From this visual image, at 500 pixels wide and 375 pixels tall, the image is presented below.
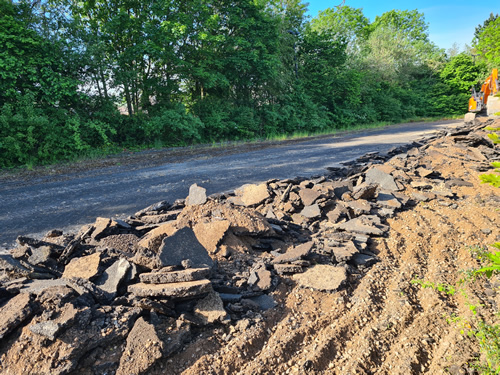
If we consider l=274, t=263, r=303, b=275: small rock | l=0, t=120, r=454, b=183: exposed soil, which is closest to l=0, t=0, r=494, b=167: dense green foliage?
l=0, t=120, r=454, b=183: exposed soil

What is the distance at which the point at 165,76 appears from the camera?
52.1 ft

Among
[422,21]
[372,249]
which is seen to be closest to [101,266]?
[372,249]

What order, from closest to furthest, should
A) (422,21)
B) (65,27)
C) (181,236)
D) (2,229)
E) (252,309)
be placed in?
(252,309)
(181,236)
(2,229)
(65,27)
(422,21)

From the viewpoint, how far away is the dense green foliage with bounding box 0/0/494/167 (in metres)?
10.1

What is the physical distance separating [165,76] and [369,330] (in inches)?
640

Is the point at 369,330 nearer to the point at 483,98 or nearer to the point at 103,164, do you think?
the point at 103,164

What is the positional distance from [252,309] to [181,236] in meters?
0.97

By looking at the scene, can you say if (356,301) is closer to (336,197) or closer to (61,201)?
(336,197)

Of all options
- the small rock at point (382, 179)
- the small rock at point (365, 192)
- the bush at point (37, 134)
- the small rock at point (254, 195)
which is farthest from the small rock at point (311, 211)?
the bush at point (37, 134)

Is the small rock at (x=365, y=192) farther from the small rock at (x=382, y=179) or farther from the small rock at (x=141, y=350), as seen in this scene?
the small rock at (x=141, y=350)

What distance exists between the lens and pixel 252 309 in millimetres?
2502

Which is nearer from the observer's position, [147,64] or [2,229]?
[2,229]

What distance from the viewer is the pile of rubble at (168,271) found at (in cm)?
196

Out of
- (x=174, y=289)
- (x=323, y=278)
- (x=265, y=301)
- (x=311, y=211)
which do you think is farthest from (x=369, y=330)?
(x=311, y=211)
